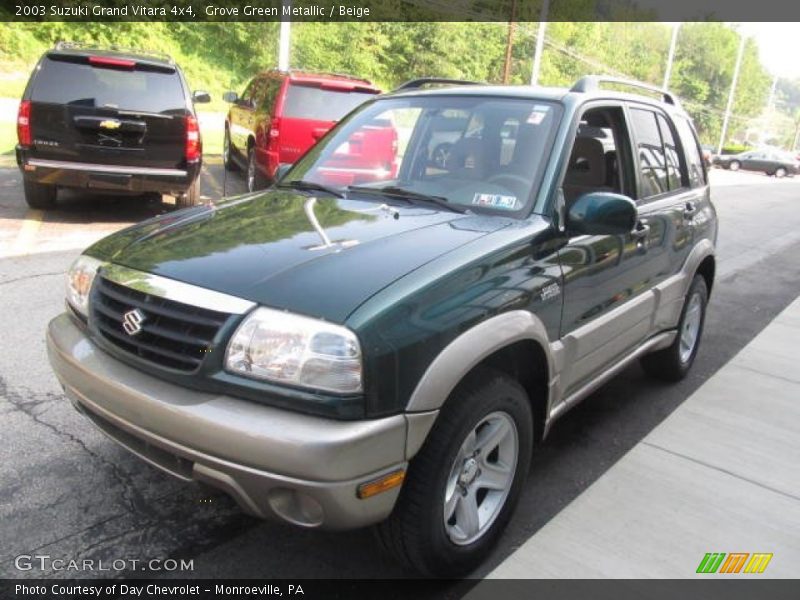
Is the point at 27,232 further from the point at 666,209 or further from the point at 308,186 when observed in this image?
the point at 666,209

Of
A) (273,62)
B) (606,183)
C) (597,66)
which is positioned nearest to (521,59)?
(597,66)

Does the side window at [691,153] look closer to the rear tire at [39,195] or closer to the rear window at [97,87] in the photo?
the rear window at [97,87]

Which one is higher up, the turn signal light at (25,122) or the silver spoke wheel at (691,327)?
the turn signal light at (25,122)

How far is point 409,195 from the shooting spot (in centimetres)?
331

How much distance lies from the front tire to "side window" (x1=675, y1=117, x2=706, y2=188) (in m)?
2.66

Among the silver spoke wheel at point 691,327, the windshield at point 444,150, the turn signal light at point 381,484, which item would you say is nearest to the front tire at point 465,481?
the turn signal light at point 381,484

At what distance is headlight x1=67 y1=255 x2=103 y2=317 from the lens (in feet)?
9.04

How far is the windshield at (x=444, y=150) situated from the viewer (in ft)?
10.4

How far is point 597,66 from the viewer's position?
207ft

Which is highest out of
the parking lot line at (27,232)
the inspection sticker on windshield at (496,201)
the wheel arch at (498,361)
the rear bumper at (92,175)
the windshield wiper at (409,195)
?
the inspection sticker on windshield at (496,201)

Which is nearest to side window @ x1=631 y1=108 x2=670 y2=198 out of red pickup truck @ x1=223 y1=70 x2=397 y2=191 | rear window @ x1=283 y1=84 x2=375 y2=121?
red pickup truck @ x1=223 y1=70 x2=397 y2=191

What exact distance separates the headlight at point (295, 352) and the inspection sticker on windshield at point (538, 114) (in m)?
1.67

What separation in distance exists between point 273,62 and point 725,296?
103ft

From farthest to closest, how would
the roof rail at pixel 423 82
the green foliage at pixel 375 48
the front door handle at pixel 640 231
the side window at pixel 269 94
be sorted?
1. the green foliage at pixel 375 48
2. the side window at pixel 269 94
3. the roof rail at pixel 423 82
4. the front door handle at pixel 640 231
